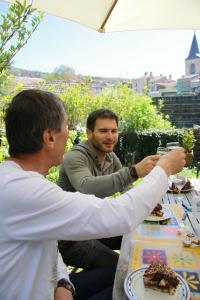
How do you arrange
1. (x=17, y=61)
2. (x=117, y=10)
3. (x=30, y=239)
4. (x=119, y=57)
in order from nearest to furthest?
(x=30, y=239), (x=17, y=61), (x=117, y=10), (x=119, y=57)

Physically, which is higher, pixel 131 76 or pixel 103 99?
pixel 131 76

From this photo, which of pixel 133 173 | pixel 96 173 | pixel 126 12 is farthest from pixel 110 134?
pixel 126 12

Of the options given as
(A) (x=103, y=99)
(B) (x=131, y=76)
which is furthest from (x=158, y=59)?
(A) (x=103, y=99)

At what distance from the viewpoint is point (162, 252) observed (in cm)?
149

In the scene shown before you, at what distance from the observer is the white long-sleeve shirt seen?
1001 mm

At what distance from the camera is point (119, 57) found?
34031mm

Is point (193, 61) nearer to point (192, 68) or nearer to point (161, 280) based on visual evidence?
point (192, 68)

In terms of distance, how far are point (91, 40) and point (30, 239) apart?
38413mm

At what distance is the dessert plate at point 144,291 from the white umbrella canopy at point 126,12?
1917 millimetres

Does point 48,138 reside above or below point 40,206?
above

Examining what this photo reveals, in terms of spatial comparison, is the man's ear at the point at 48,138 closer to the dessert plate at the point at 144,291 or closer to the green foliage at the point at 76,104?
the dessert plate at the point at 144,291

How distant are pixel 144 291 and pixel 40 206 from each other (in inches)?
21.5

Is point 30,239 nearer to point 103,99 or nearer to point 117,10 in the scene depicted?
point 117,10

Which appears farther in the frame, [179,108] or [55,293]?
[179,108]
